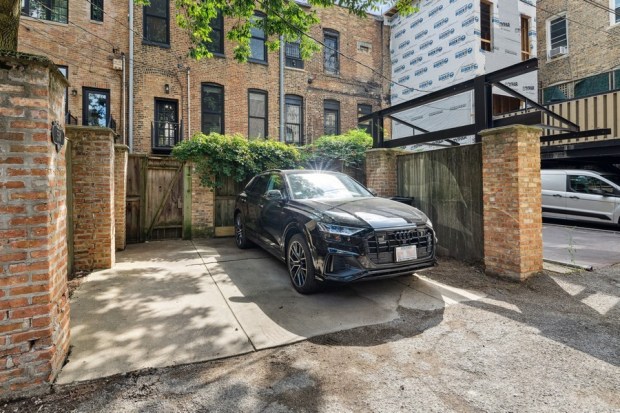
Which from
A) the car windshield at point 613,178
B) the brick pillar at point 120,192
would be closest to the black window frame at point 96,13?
the brick pillar at point 120,192

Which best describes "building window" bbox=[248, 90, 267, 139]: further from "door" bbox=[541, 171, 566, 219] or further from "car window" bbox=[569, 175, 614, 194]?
"car window" bbox=[569, 175, 614, 194]

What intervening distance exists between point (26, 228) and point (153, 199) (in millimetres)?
5557

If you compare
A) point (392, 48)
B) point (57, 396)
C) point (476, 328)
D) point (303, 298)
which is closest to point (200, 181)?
point (303, 298)

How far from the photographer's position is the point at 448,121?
44.7 ft

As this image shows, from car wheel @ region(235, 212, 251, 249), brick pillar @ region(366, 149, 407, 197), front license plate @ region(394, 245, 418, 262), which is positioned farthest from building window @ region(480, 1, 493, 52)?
front license plate @ region(394, 245, 418, 262)

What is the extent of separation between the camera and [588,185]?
9.21m

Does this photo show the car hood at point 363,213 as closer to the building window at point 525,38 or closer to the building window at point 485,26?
the building window at point 485,26

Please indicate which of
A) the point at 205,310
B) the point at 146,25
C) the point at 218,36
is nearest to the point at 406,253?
the point at 205,310

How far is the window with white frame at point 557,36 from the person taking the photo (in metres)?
15.4

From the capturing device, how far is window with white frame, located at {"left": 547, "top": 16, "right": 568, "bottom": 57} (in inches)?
604

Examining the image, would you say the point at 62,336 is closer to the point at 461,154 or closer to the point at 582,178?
the point at 461,154

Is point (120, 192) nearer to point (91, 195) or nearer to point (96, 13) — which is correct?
point (91, 195)

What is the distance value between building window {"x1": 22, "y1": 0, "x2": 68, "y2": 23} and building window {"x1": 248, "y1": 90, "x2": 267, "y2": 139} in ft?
21.0

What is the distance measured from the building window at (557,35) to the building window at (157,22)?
1791 cm
